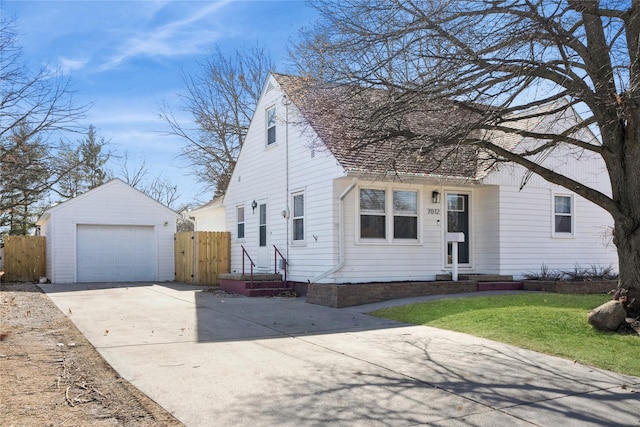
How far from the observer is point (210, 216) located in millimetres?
24562

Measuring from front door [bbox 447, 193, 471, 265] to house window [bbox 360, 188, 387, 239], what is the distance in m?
2.31

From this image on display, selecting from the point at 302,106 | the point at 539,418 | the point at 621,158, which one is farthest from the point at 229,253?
the point at 539,418

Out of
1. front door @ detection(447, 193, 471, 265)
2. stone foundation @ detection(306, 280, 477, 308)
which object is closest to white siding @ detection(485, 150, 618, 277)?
front door @ detection(447, 193, 471, 265)

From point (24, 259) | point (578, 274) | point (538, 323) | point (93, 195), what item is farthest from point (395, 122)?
point (24, 259)

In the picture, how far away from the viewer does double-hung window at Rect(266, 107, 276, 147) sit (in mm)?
17500

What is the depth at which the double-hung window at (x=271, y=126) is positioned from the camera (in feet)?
57.4

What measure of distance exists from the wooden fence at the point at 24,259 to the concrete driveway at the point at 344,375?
44.3 feet

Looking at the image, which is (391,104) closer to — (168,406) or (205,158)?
(168,406)

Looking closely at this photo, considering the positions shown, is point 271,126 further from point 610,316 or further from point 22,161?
point 610,316

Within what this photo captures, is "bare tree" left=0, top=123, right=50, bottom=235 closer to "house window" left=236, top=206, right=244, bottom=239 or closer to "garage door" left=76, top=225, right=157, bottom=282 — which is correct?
"house window" left=236, top=206, right=244, bottom=239

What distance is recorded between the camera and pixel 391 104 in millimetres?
8578

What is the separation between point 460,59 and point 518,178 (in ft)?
28.6

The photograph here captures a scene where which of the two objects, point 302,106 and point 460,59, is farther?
point 302,106

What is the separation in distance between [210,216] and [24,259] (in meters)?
7.64
